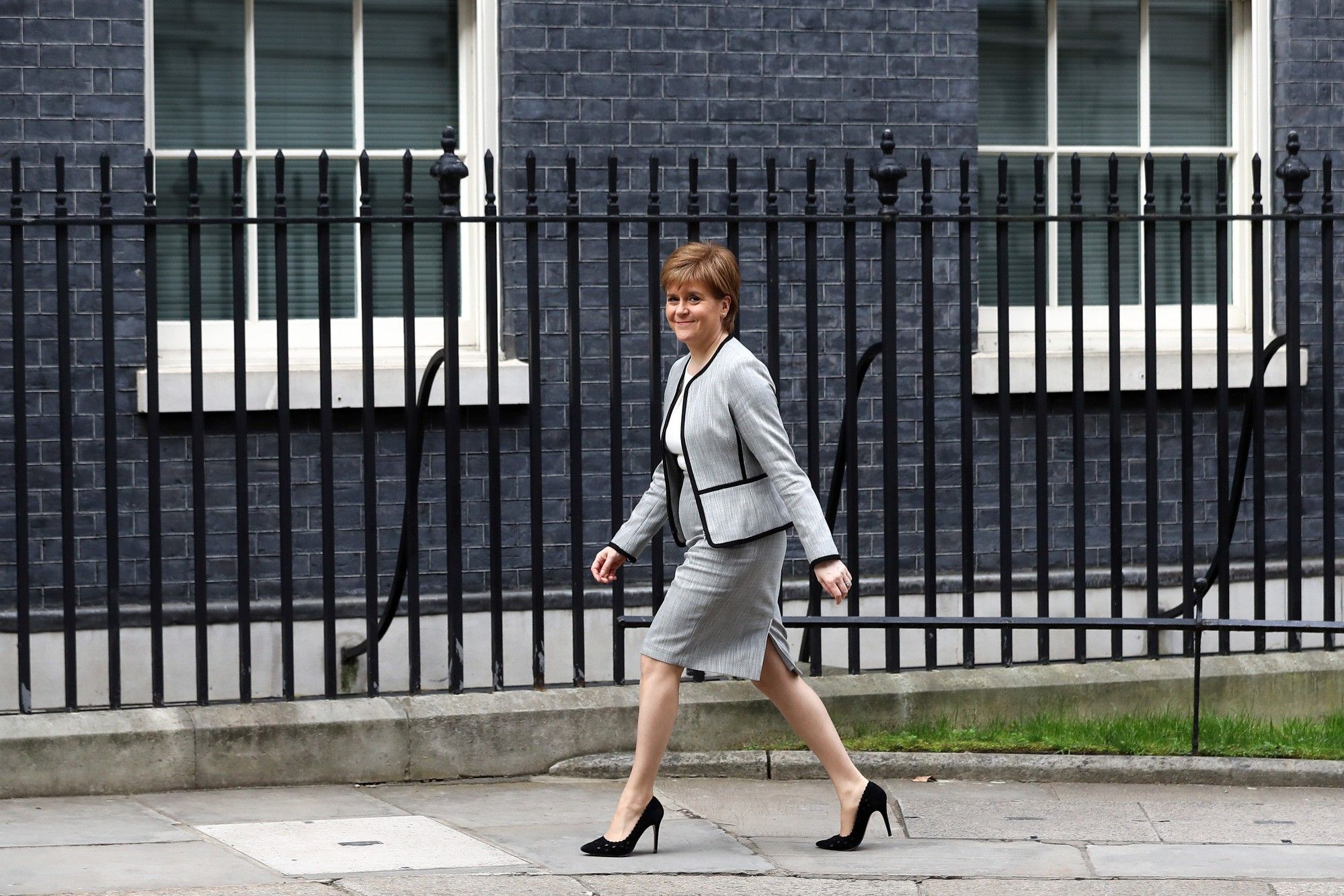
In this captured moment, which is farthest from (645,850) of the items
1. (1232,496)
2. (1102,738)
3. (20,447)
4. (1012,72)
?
(1012,72)

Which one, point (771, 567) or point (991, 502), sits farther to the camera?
point (991, 502)

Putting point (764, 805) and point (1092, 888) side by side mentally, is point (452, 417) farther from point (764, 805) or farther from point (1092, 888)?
point (1092, 888)

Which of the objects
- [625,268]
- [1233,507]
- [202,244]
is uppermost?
[202,244]

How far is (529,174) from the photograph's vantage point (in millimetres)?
6438

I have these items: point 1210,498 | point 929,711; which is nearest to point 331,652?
point 929,711

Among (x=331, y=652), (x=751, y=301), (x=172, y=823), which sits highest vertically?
(x=751, y=301)

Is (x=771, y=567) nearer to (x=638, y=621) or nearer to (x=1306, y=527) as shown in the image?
(x=638, y=621)

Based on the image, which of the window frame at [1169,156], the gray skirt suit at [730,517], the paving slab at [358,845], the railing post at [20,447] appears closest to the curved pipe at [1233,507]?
the window frame at [1169,156]

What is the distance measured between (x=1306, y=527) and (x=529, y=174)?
454 cm

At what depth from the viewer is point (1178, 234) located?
9.25 metres

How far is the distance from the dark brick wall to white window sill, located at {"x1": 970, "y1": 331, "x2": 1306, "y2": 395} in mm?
137

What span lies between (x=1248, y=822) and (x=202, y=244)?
468 cm

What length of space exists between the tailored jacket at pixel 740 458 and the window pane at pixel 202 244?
3312mm

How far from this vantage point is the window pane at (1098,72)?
9.16 metres
